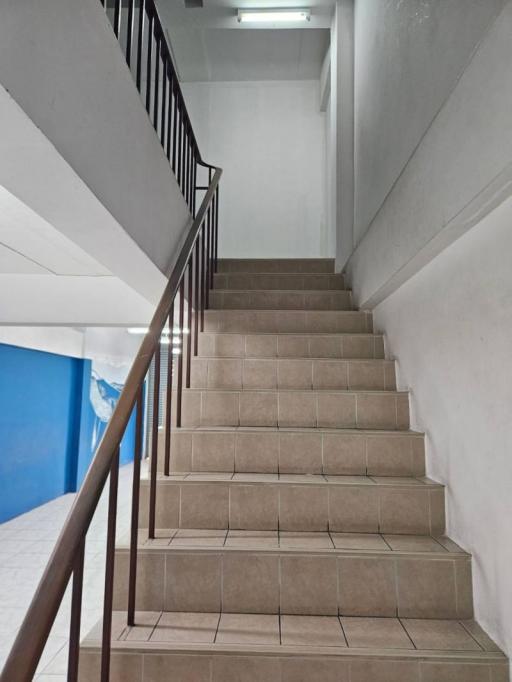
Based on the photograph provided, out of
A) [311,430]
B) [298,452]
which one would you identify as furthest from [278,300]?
[298,452]

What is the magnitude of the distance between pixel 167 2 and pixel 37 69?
4.37 metres

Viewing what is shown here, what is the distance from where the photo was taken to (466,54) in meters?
1.63

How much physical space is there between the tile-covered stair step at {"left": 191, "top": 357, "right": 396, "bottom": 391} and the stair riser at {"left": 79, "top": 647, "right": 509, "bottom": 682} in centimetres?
151

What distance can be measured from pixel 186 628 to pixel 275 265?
11.7 ft

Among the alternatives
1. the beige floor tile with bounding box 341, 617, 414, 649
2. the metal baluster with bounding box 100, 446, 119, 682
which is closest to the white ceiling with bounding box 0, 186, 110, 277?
the metal baluster with bounding box 100, 446, 119, 682

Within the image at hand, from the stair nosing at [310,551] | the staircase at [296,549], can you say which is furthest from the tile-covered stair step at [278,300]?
the stair nosing at [310,551]

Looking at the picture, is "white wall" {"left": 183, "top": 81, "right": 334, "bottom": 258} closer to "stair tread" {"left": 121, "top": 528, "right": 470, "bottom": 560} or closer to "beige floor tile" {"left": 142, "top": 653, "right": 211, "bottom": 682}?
"stair tread" {"left": 121, "top": 528, "right": 470, "bottom": 560}

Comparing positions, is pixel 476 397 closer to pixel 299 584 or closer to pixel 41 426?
pixel 299 584

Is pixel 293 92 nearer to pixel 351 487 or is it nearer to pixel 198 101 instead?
pixel 198 101

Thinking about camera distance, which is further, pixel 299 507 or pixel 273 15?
pixel 273 15

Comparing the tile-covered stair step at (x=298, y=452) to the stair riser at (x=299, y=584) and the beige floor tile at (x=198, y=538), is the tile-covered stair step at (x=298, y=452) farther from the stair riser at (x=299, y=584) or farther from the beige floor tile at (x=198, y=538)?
the stair riser at (x=299, y=584)

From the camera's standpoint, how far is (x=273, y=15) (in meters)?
4.52

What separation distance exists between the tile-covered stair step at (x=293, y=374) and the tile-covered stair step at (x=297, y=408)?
0.71 feet

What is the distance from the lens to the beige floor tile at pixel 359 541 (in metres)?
1.76
